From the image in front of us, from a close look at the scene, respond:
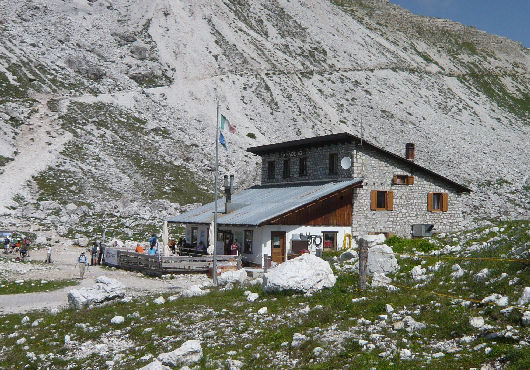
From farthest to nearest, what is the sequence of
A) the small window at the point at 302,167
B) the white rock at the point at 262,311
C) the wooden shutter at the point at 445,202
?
1. the small window at the point at 302,167
2. the wooden shutter at the point at 445,202
3. the white rock at the point at 262,311

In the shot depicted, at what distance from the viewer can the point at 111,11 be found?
102 metres

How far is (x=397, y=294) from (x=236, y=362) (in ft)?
17.0

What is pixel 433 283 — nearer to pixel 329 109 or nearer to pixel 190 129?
pixel 190 129

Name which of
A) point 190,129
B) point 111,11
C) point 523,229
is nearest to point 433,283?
point 523,229

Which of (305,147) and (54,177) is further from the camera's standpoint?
(54,177)

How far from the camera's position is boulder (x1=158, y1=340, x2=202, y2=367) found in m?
11.7

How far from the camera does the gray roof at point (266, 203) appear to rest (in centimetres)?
3156

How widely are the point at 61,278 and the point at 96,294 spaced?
1038cm

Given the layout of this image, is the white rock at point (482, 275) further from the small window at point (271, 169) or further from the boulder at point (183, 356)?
the small window at point (271, 169)

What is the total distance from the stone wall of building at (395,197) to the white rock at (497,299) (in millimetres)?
22819

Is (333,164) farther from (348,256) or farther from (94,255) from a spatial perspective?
(94,255)

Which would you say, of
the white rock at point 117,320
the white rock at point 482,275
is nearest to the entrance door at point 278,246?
the white rock at point 117,320

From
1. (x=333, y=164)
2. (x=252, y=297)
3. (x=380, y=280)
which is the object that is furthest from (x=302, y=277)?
(x=333, y=164)

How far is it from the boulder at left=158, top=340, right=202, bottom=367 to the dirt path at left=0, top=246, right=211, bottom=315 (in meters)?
10.1
